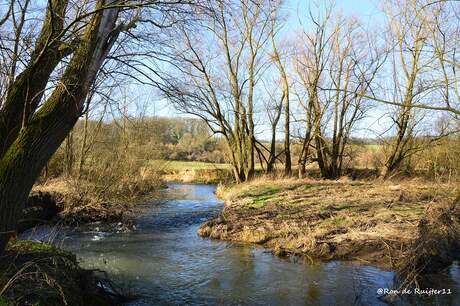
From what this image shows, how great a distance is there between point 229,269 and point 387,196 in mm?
8236

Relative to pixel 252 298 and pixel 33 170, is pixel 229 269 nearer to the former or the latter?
pixel 252 298

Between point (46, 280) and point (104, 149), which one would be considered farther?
point (104, 149)

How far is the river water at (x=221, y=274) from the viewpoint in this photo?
729 cm

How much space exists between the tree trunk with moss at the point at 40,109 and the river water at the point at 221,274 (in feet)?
8.97

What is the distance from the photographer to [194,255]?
10367 millimetres

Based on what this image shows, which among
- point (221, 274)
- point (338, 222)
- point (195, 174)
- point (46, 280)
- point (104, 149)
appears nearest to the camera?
point (46, 280)

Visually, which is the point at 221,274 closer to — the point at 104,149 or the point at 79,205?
the point at 79,205

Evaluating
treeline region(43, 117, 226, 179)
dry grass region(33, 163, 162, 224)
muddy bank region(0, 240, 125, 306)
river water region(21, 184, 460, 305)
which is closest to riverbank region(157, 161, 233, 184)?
treeline region(43, 117, 226, 179)

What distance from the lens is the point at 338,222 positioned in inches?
470

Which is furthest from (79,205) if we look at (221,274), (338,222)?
(338,222)

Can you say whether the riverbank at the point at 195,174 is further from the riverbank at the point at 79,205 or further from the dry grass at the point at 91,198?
the riverbank at the point at 79,205

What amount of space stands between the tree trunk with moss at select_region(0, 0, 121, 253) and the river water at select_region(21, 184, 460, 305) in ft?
8.97

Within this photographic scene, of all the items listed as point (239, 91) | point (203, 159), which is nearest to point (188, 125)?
point (203, 159)

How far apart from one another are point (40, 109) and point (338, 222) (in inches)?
348
